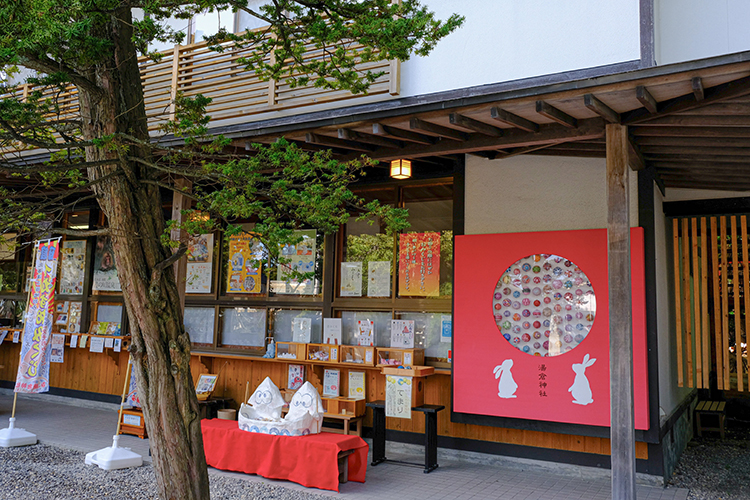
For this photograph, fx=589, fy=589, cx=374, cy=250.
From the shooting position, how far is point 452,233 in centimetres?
739

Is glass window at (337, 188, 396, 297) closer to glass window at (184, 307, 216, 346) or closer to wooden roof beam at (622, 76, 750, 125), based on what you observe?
glass window at (184, 307, 216, 346)

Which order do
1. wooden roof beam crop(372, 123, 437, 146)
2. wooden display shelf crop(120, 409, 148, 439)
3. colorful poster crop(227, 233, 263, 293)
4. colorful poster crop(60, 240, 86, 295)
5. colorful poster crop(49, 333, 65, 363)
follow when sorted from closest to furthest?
wooden roof beam crop(372, 123, 437, 146)
wooden display shelf crop(120, 409, 148, 439)
colorful poster crop(227, 233, 263, 293)
colorful poster crop(49, 333, 65, 363)
colorful poster crop(60, 240, 86, 295)

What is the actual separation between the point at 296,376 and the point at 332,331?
32.6 inches

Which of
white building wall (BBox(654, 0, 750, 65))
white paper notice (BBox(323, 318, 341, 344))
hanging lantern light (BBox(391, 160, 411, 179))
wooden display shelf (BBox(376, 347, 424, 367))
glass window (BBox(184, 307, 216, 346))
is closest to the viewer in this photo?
white building wall (BBox(654, 0, 750, 65))

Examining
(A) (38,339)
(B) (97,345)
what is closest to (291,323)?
(A) (38,339)

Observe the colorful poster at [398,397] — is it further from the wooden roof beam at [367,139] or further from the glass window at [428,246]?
the wooden roof beam at [367,139]

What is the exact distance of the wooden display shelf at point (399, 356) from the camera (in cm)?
718

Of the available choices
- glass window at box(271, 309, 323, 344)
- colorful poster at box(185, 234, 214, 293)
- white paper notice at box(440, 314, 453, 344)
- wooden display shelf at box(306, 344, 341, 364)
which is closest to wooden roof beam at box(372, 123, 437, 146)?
white paper notice at box(440, 314, 453, 344)

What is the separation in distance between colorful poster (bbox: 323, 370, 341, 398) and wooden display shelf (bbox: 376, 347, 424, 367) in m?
0.71

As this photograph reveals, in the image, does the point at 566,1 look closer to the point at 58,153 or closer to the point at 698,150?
the point at 698,150

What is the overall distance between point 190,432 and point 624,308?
3.46 meters

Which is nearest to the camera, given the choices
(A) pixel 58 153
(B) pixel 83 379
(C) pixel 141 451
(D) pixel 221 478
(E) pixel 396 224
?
(E) pixel 396 224

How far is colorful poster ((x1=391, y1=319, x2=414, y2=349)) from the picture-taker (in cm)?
745

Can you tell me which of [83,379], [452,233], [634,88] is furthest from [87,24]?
[83,379]
